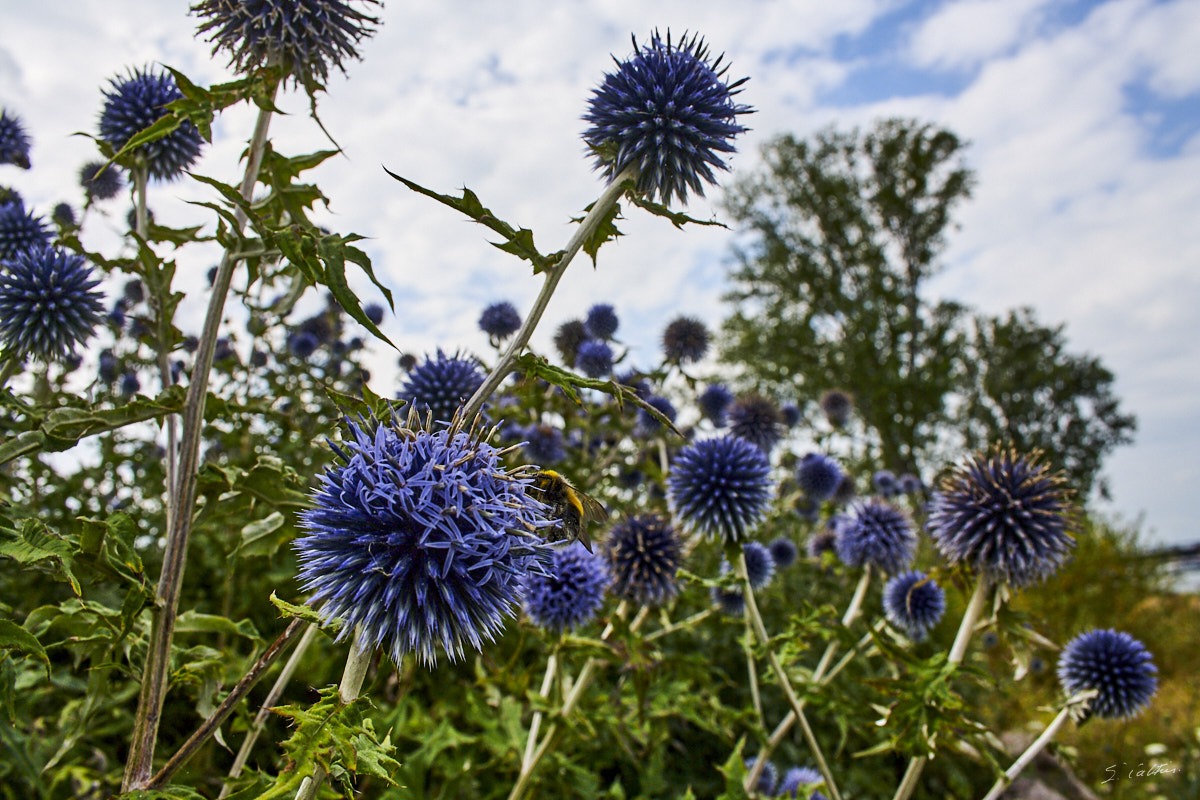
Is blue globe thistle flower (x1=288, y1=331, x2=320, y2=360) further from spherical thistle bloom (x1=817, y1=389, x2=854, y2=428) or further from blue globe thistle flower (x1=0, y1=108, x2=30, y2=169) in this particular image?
spherical thistle bloom (x1=817, y1=389, x2=854, y2=428)

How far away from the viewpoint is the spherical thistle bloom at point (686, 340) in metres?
4.80

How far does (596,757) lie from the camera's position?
312 cm

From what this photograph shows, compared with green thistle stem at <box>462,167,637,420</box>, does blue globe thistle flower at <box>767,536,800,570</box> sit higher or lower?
higher

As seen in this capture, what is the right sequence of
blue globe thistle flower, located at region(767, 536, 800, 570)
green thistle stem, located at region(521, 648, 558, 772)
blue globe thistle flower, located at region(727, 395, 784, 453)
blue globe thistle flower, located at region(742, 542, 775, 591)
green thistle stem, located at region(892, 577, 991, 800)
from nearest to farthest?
green thistle stem, located at region(892, 577, 991, 800), green thistle stem, located at region(521, 648, 558, 772), blue globe thistle flower, located at region(742, 542, 775, 591), blue globe thistle flower, located at region(767, 536, 800, 570), blue globe thistle flower, located at region(727, 395, 784, 453)

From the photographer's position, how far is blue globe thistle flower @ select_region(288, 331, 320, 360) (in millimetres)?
4797

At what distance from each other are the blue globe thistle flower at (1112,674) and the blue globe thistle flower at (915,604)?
1.99 ft

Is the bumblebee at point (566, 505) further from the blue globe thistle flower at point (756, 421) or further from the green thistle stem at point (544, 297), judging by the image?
the blue globe thistle flower at point (756, 421)

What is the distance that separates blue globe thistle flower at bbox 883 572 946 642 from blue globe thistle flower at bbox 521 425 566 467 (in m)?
1.89

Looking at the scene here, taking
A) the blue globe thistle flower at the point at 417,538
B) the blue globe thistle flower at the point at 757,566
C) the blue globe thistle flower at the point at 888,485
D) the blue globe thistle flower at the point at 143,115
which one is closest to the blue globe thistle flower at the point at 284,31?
the blue globe thistle flower at the point at 143,115

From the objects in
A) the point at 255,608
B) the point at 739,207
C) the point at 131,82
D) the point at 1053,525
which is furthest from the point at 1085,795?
the point at 739,207

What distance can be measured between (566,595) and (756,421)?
7.80ft

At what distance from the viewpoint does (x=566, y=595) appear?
257 centimetres

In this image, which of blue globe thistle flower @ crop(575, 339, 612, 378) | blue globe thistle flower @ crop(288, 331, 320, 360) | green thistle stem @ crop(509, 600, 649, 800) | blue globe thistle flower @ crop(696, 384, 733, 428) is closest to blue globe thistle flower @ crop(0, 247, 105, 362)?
green thistle stem @ crop(509, 600, 649, 800)

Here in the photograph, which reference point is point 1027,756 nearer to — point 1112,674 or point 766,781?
point 1112,674
